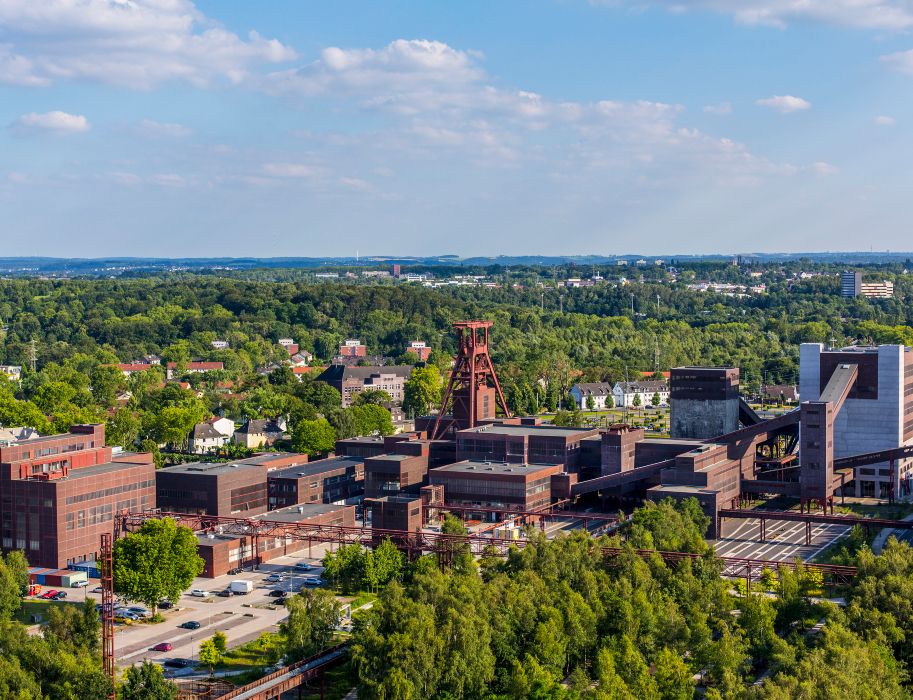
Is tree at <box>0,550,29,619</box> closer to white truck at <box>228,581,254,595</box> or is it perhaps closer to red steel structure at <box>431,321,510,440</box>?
white truck at <box>228,581,254,595</box>

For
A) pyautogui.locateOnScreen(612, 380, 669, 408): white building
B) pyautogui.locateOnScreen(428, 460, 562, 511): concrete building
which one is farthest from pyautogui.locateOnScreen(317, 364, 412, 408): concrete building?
pyautogui.locateOnScreen(428, 460, 562, 511): concrete building

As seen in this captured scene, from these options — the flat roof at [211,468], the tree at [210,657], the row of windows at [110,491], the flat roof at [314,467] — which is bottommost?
the tree at [210,657]

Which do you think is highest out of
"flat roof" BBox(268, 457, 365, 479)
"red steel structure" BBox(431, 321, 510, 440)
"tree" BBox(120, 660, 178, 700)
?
"red steel structure" BBox(431, 321, 510, 440)

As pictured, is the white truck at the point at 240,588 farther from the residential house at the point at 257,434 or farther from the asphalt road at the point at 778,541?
the residential house at the point at 257,434

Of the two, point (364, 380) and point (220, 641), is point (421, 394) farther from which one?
point (220, 641)

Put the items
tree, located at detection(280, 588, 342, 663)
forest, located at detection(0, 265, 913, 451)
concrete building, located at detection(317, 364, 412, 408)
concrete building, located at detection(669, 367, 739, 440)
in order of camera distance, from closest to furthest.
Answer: tree, located at detection(280, 588, 342, 663)
concrete building, located at detection(669, 367, 739, 440)
forest, located at detection(0, 265, 913, 451)
concrete building, located at detection(317, 364, 412, 408)

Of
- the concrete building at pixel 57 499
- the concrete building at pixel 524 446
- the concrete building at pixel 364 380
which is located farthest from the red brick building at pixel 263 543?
the concrete building at pixel 364 380
